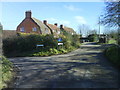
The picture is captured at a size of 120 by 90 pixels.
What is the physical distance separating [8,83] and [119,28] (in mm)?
11529

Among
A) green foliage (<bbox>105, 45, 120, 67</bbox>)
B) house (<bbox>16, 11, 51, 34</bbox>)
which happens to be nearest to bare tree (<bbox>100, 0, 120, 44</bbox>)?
green foliage (<bbox>105, 45, 120, 67</bbox>)

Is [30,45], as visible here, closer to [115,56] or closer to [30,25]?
[115,56]

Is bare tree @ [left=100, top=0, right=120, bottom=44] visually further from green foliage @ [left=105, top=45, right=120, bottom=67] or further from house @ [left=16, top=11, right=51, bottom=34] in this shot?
house @ [left=16, top=11, right=51, bottom=34]

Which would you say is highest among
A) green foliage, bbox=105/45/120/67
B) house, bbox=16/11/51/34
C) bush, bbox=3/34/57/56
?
house, bbox=16/11/51/34

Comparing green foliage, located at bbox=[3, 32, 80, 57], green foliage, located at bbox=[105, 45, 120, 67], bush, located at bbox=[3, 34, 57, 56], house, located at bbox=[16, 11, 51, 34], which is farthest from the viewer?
house, located at bbox=[16, 11, 51, 34]

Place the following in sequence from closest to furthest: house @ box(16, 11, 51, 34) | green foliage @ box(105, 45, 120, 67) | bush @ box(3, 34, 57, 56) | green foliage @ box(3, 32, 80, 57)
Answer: green foliage @ box(105, 45, 120, 67), green foliage @ box(3, 32, 80, 57), bush @ box(3, 34, 57, 56), house @ box(16, 11, 51, 34)

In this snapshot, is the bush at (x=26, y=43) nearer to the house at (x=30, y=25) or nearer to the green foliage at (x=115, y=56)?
the green foliage at (x=115, y=56)

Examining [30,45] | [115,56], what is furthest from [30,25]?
[115,56]

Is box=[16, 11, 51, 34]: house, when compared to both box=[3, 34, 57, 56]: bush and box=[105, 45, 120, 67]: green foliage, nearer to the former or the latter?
box=[3, 34, 57, 56]: bush

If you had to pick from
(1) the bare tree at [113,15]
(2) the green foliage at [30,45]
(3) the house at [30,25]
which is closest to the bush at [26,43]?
(2) the green foliage at [30,45]

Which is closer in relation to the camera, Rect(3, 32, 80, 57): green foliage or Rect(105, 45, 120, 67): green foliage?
Rect(105, 45, 120, 67): green foliage

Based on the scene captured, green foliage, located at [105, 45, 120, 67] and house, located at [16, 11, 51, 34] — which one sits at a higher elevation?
house, located at [16, 11, 51, 34]

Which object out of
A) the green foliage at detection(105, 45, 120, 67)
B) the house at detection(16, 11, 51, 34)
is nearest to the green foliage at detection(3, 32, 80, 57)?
the green foliage at detection(105, 45, 120, 67)

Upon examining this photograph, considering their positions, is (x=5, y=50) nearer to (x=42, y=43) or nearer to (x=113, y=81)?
(x=42, y=43)
